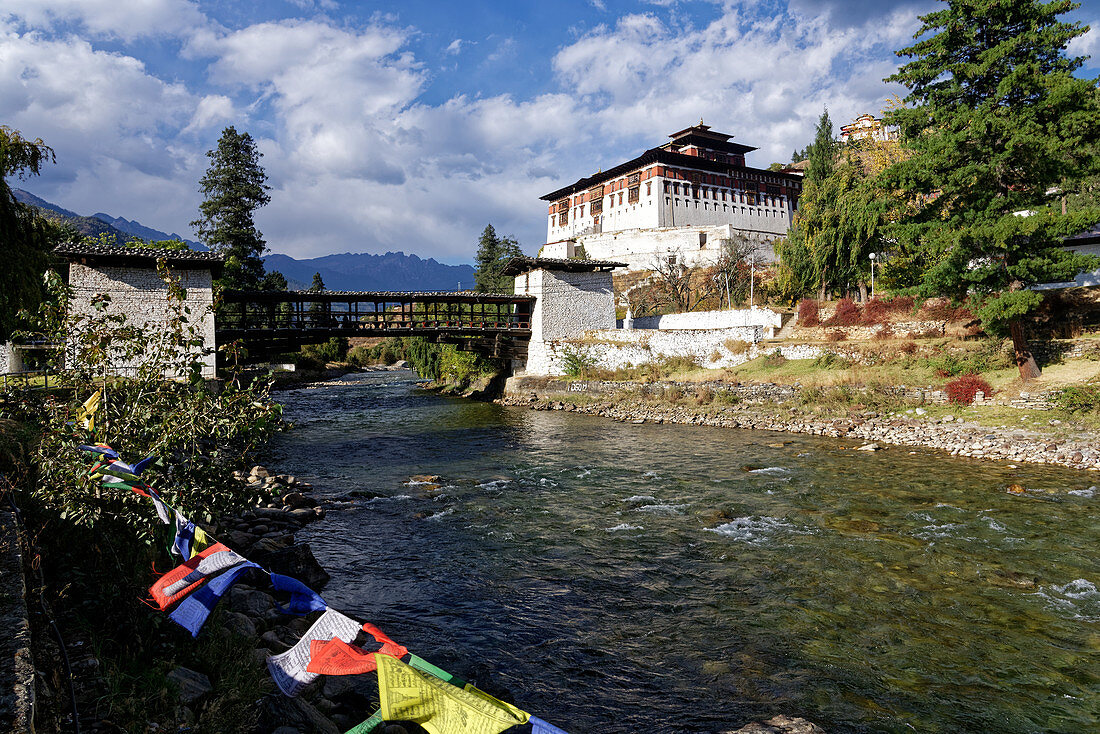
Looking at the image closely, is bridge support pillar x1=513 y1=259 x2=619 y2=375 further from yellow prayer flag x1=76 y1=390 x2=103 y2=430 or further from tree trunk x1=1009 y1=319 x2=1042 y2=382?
yellow prayer flag x1=76 y1=390 x2=103 y2=430

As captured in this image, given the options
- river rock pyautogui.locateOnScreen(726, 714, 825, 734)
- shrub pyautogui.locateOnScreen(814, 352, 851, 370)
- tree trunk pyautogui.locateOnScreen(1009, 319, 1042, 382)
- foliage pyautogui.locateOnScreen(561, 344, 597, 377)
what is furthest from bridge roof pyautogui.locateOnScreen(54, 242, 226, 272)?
tree trunk pyautogui.locateOnScreen(1009, 319, 1042, 382)

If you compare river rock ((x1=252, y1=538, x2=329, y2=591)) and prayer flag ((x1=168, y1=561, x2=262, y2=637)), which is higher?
prayer flag ((x1=168, y1=561, x2=262, y2=637))

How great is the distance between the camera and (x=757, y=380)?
82.6ft

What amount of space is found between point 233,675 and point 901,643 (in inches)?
263

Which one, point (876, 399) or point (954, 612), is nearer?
point (954, 612)

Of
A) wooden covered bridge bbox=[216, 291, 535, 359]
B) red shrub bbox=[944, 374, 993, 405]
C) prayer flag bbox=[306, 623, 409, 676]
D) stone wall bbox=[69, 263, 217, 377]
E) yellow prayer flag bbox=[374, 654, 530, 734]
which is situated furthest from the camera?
wooden covered bridge bbox=[216, 291, 535, 359]

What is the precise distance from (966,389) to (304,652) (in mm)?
21566

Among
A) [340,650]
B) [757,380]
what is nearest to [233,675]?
[340,650]

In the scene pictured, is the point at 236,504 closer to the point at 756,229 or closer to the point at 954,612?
the point at 954,612

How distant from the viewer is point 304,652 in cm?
305

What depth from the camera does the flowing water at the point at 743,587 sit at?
5273mm

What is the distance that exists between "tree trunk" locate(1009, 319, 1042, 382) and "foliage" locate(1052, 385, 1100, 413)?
5.17ft

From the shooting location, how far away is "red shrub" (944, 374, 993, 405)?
18062mm

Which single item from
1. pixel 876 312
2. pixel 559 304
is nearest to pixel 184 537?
pixel 559 304
